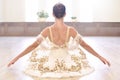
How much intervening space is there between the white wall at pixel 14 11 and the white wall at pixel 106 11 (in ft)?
10.0

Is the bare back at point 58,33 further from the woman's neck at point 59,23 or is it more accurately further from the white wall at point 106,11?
the white wall at point 106,11

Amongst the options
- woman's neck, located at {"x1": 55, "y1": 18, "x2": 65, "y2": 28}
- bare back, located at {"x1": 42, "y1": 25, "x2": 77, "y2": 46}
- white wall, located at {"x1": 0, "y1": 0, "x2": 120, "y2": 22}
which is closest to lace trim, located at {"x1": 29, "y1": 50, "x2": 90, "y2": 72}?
bare back, located at {"x1": 42, "y1": 25, "x2": 77, "y2": 46}

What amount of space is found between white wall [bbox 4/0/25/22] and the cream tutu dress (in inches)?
330

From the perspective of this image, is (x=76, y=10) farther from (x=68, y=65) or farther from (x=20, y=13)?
(x=68, y=65)

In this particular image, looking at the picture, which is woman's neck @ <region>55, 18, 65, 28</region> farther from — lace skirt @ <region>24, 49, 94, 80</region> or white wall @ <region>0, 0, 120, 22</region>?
white wall @ <region>0, 0, 120, 22</region>

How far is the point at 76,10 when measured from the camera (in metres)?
11.7

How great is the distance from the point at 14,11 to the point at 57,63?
8778 millimetres

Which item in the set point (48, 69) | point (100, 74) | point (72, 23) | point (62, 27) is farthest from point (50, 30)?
point (72, 23)

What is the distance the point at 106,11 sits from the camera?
11.7 meters

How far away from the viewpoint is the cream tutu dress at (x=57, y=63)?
3238 mm

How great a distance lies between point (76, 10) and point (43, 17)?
1473 mm

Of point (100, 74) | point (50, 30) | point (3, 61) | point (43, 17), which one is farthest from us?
point (43, 17)

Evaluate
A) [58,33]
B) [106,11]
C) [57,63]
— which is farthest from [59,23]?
[106,11]

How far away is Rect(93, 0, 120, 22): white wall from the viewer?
11.6 metres
